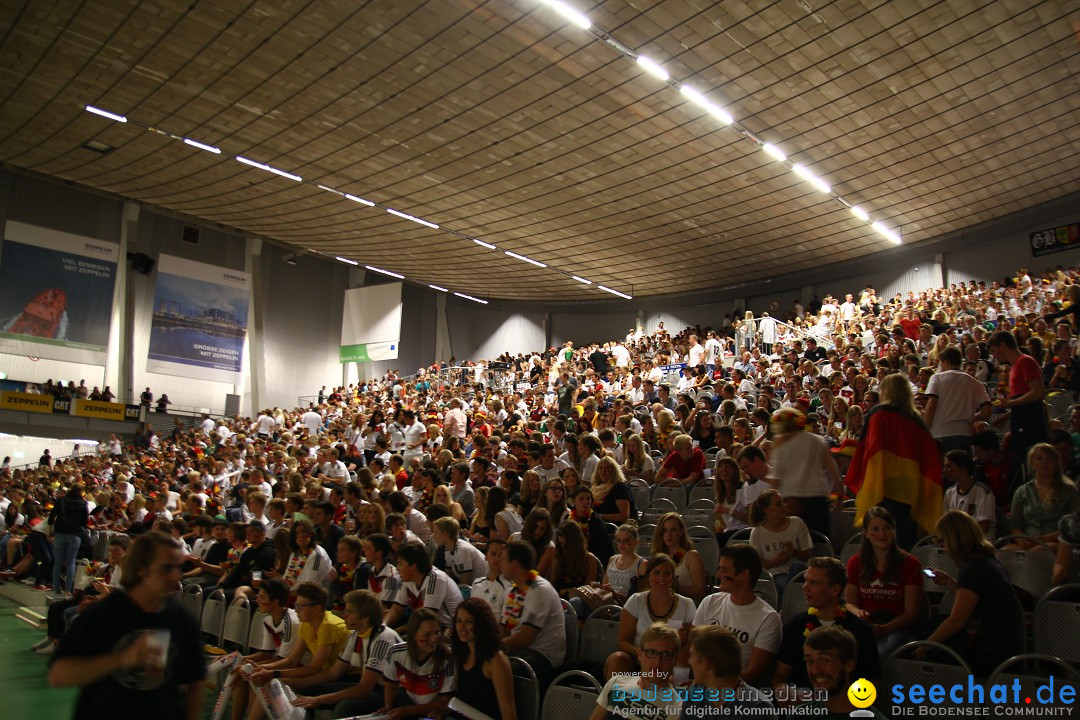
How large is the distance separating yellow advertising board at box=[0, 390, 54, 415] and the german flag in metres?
22.6

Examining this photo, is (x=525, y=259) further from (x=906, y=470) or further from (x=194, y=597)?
(x=906, y=470)

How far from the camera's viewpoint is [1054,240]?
18.0 m

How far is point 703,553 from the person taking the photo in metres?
5.64

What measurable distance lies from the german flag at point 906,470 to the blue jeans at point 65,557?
32.9ft

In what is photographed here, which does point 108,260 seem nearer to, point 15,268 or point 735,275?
point 15,268

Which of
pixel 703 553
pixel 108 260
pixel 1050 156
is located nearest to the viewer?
pixel 703 553

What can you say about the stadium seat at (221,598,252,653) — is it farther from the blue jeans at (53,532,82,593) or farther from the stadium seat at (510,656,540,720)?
the blue jeans at (53,532,82,593)

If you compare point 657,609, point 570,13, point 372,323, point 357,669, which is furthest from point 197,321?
point 657,609

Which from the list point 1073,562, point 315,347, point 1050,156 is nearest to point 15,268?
point 315,347

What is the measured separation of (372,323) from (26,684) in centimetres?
1622

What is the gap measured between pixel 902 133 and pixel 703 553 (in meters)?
12.0

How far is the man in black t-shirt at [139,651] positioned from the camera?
2391 millimetres

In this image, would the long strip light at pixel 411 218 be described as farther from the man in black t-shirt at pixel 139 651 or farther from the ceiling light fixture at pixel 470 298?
the man in black t-shirt at pixel 139 651

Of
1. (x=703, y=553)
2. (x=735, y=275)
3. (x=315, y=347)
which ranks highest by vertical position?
(x=735, y=275)
